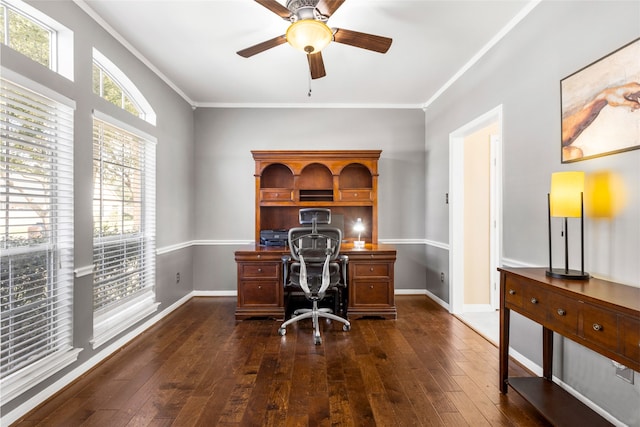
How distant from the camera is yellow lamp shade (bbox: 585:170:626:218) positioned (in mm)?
1702

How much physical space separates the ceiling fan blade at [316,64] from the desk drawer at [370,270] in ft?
6.71

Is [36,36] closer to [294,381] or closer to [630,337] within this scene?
[294,381]

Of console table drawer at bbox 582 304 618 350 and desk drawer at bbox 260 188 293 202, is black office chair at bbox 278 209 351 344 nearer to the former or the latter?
desk drawer at bbox 260 188 293 202

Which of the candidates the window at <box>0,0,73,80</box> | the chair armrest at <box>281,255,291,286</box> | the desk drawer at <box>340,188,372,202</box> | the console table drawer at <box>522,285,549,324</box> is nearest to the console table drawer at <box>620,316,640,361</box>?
the console table drawer at <box>522,285,549,324</box>

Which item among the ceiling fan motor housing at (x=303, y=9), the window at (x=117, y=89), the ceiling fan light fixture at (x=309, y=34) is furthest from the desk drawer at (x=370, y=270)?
the window at (x=117, y=89)

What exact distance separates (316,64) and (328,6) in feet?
1.87

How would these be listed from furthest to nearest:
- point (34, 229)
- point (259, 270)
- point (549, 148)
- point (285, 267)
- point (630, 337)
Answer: point (259, 270) → point (285, 267) → point (549, 148) → point (34, 229) → point (630, 337)

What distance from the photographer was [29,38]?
2.00m

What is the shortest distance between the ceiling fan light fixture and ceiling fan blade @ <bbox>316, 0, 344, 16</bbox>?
10 cm

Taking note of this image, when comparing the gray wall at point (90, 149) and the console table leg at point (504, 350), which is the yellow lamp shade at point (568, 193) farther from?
the gray wall at point (90, 149)

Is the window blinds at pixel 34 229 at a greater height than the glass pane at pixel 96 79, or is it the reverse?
the glass pane at pixel 96 79

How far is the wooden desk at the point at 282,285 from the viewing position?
137 inches

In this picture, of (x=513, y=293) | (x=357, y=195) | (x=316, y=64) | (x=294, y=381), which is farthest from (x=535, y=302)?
(x=357, y=195)

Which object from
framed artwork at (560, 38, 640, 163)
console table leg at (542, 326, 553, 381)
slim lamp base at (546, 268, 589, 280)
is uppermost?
framed artwork at (560, 38, 640, 163)
